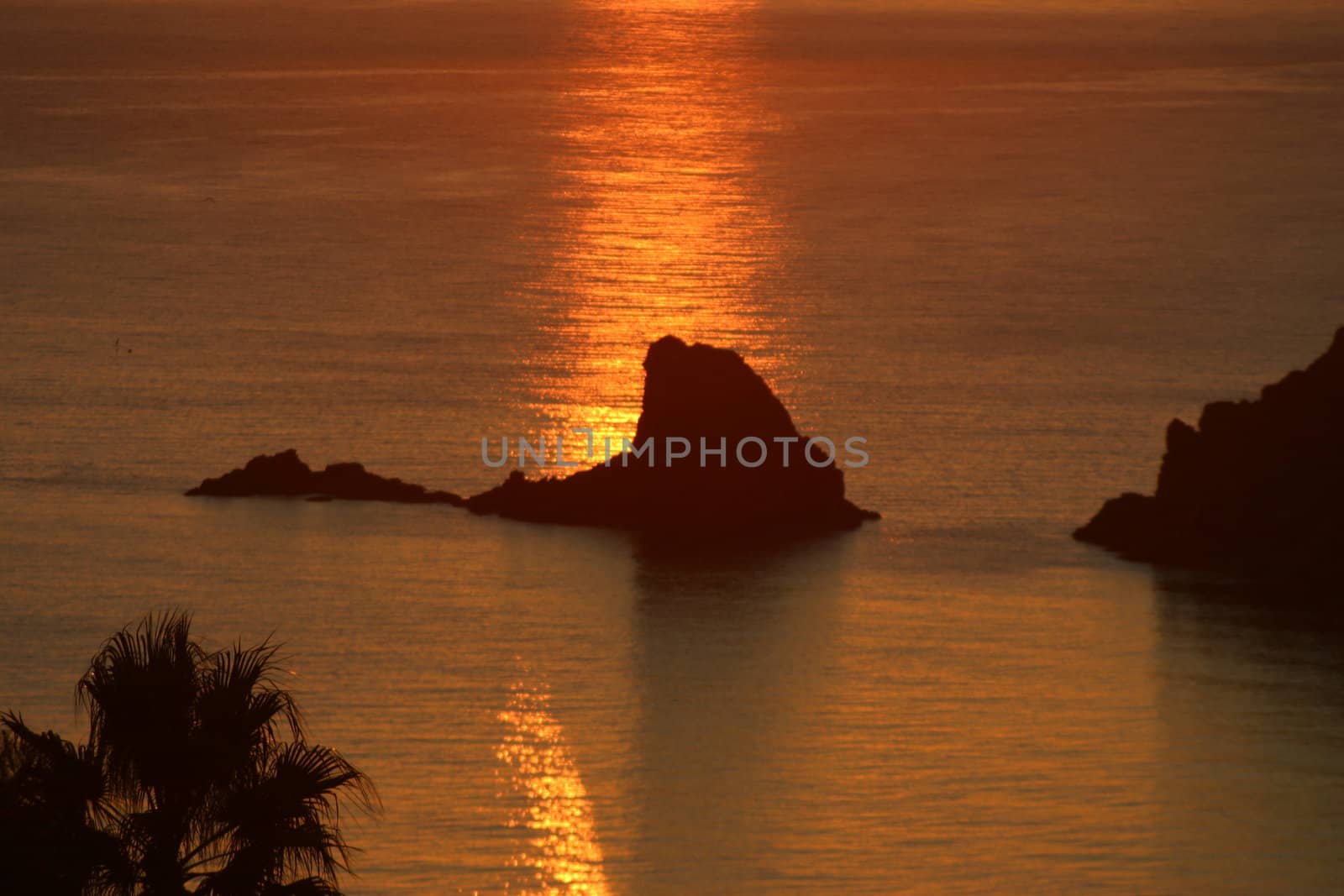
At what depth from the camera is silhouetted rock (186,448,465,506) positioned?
3031 inches

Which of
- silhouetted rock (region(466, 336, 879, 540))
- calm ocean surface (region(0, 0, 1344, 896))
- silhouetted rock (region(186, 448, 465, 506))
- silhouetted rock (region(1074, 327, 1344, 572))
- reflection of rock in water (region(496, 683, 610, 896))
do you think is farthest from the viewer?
silhouetted rock (region(186, 448, 465, 506))

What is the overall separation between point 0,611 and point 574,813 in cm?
2376

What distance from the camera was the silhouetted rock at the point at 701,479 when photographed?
234 feet

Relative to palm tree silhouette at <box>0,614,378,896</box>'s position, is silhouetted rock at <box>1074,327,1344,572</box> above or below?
above

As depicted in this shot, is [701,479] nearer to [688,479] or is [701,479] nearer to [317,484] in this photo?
[688,479]

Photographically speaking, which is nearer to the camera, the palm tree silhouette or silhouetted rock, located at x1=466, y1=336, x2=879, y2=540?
the palm tree silhouette

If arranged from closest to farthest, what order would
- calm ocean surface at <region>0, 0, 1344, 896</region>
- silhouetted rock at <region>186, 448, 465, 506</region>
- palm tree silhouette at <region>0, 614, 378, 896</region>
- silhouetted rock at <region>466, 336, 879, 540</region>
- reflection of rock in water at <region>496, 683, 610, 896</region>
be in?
palm tree silhouette at <region>0, 614, 378, 896</region> → reflection of rock in water at <region>496, 683, 610, 896</region> → calm ocean surface at <region>0, 0, 1344, 896</region> → silhouetted rock at <region>466, 336, 879, 540</region> → silhouetted rock at <region>186, 448, 465, 506</region>

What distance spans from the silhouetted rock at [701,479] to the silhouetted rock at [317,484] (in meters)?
2.27

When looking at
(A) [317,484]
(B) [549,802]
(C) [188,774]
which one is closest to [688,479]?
(A) [317,484]

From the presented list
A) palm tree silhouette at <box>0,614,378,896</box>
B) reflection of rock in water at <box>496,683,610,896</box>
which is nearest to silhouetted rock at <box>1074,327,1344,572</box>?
reflection of rock in water at <box>496,683,610,896</box>

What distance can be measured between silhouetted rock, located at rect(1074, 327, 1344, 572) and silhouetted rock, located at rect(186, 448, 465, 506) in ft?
65.2

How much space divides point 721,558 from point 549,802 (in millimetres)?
20291

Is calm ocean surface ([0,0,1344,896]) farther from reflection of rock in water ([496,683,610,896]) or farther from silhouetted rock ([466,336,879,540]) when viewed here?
silhouetted rock ([466,336,879,540])

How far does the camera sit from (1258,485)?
67688 mm
